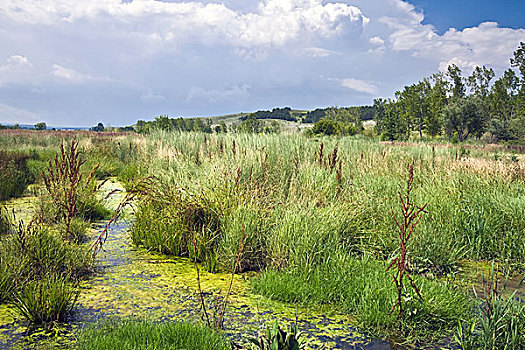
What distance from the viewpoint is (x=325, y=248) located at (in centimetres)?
381

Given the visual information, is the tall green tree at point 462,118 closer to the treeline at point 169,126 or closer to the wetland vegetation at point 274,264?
the treeline at point 169,126

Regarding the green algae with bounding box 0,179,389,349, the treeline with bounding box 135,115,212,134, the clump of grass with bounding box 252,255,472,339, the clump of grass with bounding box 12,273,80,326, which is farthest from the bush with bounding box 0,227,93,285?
the treeline with bounding box 135,115,212,134

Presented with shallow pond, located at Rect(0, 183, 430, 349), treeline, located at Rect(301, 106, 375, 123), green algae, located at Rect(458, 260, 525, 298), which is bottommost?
green algae, located at Rect(458, 260, 525, 298)

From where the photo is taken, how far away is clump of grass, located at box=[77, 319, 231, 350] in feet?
7.52

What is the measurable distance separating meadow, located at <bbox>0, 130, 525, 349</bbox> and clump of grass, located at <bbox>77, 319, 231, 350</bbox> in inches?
0.5

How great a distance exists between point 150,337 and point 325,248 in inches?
78.2

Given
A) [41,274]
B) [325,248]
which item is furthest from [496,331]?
[41,274]

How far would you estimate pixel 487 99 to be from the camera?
4694 centimetres

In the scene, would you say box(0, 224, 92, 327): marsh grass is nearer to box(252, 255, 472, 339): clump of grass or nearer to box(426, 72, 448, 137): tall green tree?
box(252, 255, 472, 339): clump of grass

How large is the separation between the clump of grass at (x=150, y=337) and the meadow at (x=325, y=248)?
1 centimetres

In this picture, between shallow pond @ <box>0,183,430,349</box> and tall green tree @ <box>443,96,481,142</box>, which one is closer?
shallow pond @ <box>0,183,430,349</box>

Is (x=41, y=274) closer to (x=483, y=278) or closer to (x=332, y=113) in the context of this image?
(x=483, y=278)

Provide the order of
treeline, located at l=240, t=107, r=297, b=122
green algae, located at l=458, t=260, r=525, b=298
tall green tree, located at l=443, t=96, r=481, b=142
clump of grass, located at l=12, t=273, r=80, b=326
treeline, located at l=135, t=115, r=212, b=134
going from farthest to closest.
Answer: treeline, located at l=240, t=107, r=297, b=122, tall green tree, located at l=443, t=96, r=481, b=142, treeline, located at l=135, t=115, r=212, b=134, green algae, located at l=458, t=260, r=525, b=298, clump of grass, located at l=12, t=273, r=80, b=326

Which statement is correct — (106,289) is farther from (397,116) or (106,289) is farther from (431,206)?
(397,116)
